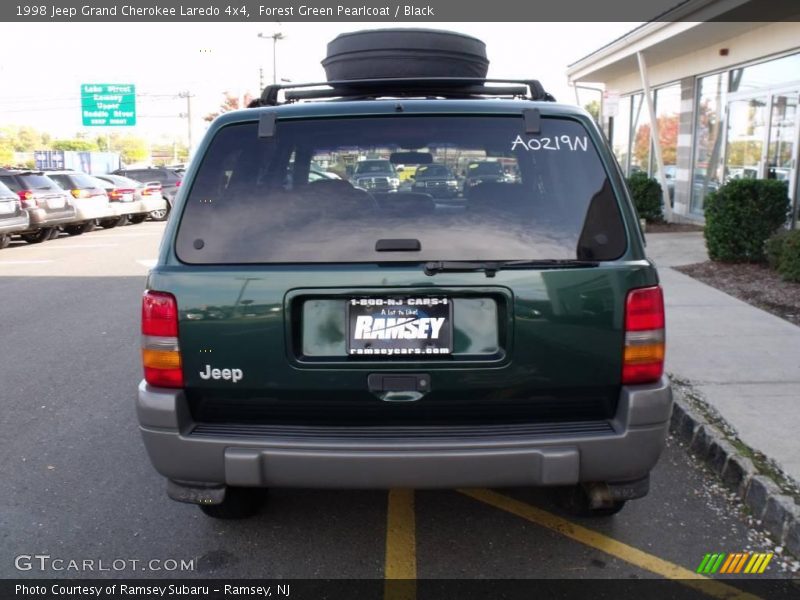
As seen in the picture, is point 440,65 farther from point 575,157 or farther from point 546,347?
point 546,347

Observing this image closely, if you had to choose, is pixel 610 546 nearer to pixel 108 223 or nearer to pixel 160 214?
pixel 108 223

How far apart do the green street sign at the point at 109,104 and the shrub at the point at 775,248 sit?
122 ft

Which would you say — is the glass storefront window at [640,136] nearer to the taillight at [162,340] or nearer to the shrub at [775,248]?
the shrub at [775,248]

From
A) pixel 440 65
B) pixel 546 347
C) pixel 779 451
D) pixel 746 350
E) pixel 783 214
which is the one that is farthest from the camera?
pixel 783 214

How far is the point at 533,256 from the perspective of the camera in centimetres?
293

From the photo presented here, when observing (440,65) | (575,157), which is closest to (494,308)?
(575,157)

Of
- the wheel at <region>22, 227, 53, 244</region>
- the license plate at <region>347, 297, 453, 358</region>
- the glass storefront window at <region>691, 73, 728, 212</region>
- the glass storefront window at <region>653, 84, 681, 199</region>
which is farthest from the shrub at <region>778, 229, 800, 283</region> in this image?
the wheel at <region>22, 227, 53, 244</region>

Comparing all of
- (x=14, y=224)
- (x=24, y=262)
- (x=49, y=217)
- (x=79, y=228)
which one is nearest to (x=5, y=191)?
(x=14, y=224)

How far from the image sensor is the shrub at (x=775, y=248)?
9.59 metres

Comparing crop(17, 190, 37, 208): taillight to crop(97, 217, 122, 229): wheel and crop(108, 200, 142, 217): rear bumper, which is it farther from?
crop(97, 217, 122, 229): wheel

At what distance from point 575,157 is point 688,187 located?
15.1 meters

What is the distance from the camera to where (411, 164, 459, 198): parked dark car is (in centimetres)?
312

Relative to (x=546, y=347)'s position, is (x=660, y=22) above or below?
above

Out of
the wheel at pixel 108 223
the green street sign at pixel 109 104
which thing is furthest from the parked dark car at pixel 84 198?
the green street sign at pixel 109 104
